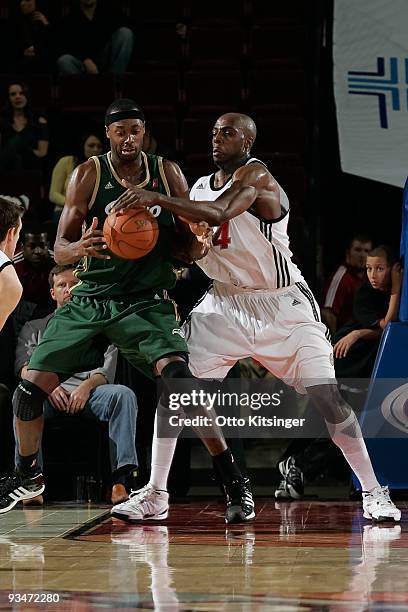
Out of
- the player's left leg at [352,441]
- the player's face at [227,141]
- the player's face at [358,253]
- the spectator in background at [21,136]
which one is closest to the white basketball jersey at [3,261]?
the player's face at [227,141]

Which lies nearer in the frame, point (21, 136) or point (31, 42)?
point (21, 136)

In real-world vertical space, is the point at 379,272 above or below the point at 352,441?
above

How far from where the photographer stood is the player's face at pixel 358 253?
7.90m

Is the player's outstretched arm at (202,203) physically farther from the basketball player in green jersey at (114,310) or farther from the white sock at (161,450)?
the white sock at (161,450)

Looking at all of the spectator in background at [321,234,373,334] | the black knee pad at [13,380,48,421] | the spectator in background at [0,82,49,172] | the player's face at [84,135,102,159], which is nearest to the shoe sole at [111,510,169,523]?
the black knee pad at [13,380,48,421]

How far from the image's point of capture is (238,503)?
546 centimetres

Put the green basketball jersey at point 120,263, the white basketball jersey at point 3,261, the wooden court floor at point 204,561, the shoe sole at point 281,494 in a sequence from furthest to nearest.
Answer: the shoe sole at point 281,494 < the green basketball jersey at point 120,263 < the white basketball jersey at point 3,261 < the wooden court floor at point 204,561

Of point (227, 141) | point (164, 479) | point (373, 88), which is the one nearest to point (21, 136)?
point (373, 88)

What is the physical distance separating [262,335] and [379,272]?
1.42m

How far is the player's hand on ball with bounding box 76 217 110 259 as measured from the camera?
502cm

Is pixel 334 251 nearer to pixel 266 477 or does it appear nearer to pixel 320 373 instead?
pixel 266 477

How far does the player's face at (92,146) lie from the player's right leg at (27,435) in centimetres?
408

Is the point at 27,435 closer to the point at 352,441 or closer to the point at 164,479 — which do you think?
A: the point at 164,479

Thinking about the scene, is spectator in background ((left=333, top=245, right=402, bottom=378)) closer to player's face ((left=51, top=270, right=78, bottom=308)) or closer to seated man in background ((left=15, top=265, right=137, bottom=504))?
seated man in background ((left=15, top=265, right=137, bottom=504))
